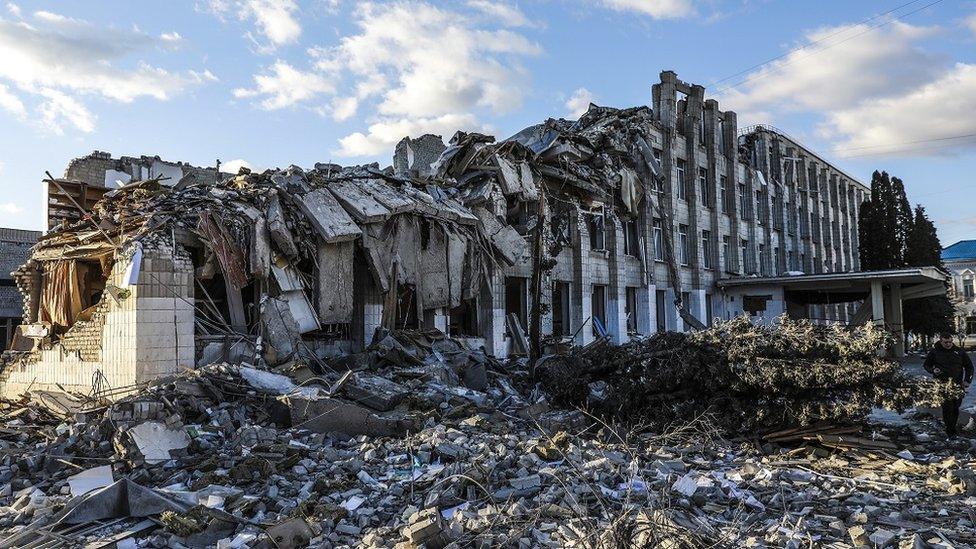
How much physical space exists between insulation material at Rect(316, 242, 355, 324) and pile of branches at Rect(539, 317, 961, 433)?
5.44 meters

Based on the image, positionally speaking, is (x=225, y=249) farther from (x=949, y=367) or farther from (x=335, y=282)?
(x=949, y=367)

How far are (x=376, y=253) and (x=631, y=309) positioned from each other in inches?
509

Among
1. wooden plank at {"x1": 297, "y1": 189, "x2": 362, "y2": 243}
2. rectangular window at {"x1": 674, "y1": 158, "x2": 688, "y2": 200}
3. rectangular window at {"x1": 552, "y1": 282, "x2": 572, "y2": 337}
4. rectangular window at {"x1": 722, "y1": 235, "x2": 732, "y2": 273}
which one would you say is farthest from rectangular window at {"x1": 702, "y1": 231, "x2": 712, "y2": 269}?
wooden plank at {"x1": 297, "y1": 189, "x2": 362, "y2": 243}

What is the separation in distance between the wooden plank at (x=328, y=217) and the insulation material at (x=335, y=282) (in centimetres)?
34

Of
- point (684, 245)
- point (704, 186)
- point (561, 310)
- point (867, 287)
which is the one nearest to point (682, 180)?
point (704, 186)

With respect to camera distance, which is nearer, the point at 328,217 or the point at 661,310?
the point at 328,217

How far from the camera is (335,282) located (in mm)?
13422

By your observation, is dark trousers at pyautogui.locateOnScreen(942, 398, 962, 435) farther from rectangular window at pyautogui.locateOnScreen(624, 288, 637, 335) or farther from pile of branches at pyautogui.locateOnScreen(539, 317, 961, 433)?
rectangular window at pyautogui.locateOnScreen(624, 288, 637, 335)

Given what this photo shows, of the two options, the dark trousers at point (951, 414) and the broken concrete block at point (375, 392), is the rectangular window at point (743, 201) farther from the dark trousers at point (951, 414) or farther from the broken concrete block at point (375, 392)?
the broken concrete block at point (375, 392)

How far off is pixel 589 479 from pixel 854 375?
4.61m

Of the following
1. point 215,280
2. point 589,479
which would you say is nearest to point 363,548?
point 589,479

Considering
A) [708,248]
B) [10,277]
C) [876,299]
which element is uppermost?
[708,248]

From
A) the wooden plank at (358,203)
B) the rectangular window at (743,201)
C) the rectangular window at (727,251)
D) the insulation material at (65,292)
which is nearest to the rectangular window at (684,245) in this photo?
the rectangular window at (727,251)

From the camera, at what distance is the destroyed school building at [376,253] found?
11.9 m
